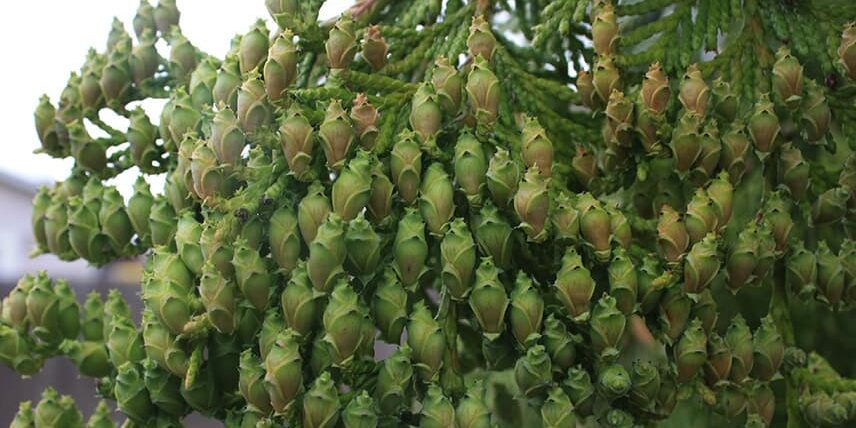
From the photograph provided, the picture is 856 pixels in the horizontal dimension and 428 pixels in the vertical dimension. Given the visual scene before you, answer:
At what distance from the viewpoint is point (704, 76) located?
3.21 feet

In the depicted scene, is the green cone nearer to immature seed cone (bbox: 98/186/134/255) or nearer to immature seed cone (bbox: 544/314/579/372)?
immature seed cone (bbox: 544/314/579/372)

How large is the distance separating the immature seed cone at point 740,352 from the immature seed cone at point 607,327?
0.12 meters

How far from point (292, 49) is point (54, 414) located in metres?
0.43

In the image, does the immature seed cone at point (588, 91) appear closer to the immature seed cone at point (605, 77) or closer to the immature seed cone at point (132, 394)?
the immature seed cone at point (605, 77)

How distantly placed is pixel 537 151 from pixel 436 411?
22cm

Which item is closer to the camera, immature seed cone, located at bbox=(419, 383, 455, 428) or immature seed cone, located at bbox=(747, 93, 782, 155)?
immature seed cone, located at bbox=(419, 383, 455, 428)

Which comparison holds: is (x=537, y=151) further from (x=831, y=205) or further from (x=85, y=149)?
(x=85, y=149)

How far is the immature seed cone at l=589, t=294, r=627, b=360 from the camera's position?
2.54 ft

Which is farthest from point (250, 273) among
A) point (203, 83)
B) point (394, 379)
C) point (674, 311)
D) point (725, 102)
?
point (725, 102)

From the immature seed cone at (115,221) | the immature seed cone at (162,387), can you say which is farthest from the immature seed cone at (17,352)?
the immature seed cone at (162,387)

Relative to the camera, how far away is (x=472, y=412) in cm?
75

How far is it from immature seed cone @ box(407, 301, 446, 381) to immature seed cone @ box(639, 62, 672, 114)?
0.87 feet

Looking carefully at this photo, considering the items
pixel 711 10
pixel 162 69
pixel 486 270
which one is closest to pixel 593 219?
pixel 486 270

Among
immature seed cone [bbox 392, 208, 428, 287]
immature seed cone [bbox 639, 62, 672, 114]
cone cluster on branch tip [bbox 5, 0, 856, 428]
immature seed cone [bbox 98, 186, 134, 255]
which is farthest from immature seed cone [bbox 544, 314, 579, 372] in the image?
immature seed cone [bbox 98, 186, 134, 255]
